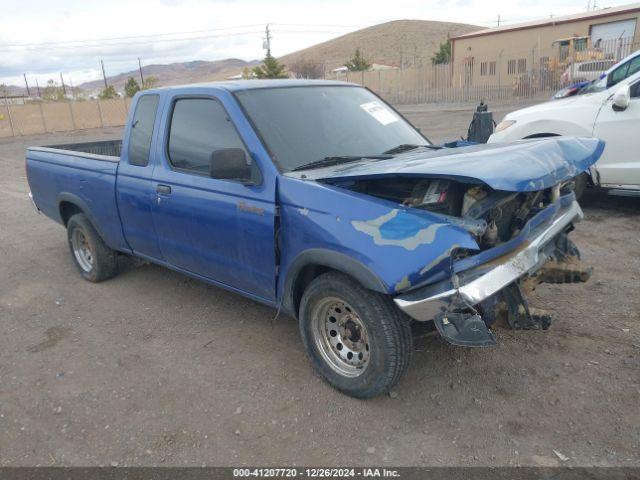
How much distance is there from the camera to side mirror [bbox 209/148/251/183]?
325cm

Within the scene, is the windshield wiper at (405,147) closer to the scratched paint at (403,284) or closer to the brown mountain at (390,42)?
the scratched paint at (403,284)

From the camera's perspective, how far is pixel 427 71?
103 feet

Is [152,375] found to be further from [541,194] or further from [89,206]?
[541,194]

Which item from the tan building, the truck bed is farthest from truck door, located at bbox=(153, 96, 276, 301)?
the tan building

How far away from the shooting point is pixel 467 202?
2955 mm

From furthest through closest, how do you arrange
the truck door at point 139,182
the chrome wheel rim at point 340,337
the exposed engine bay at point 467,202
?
the truck door at point 139,182 → the chrome wheel rim at point 340,337 → the exposed engine bay at point 467,202

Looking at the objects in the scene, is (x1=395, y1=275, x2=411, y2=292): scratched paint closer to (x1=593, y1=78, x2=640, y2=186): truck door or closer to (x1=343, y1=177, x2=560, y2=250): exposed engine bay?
(x1=343, y1=177, x2=560, y2=250): exposed engine bay

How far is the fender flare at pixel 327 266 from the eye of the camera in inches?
111

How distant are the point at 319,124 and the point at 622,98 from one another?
159 inches

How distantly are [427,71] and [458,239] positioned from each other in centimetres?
3081

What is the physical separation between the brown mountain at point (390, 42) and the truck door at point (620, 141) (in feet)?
313

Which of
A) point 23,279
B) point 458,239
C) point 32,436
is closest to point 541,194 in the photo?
→ point 458,239

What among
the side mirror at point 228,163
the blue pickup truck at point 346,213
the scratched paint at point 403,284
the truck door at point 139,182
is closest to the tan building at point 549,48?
the blue pickup truck at point 346,213

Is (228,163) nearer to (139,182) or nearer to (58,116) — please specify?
(139,182)
